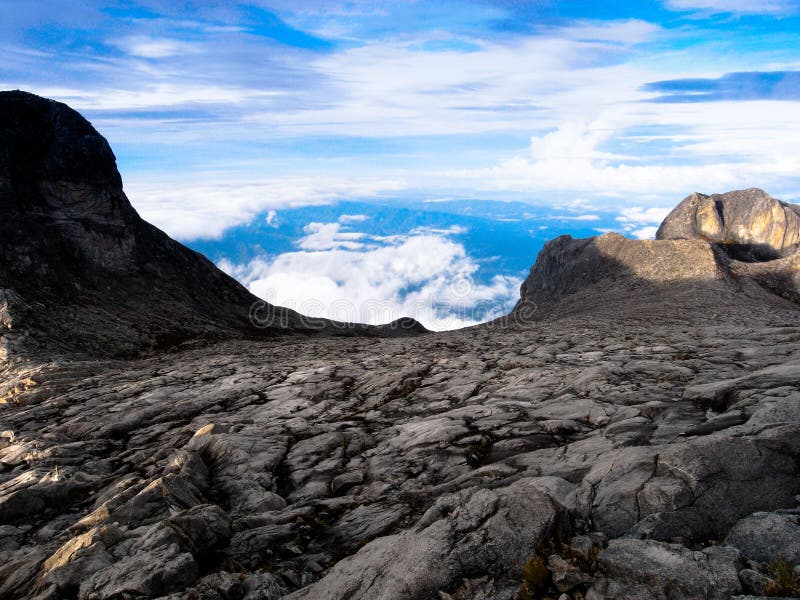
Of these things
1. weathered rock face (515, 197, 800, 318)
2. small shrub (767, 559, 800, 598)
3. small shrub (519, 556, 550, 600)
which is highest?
weathered rock face (515, 197, 800, 318)

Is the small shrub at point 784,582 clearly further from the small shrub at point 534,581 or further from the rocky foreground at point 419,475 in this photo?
the small shrub at point 534,581

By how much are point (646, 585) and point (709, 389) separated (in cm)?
1211

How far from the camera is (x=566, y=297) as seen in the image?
84875 millimetres

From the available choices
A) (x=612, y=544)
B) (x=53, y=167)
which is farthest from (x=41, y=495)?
(x=53, y=167)

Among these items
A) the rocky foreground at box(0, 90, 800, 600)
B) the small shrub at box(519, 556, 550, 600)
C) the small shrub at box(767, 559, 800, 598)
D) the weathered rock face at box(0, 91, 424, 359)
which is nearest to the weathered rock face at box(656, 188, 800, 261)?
the rocky foreground at box(0, 90, 800, 600)

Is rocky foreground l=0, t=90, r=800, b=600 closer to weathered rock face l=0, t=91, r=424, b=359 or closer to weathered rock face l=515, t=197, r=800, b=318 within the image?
weathered rock face l=0, t=91, r=424, b=359

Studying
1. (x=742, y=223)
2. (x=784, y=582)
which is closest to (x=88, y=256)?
(x=784, y=582)

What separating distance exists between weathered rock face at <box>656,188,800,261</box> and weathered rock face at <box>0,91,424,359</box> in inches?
3778

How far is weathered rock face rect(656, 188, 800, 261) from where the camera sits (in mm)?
105438

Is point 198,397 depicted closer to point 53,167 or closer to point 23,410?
point 23,410

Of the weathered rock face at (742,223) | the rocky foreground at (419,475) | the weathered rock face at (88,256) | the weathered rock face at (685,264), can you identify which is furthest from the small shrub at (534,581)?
the weathered rock face at (742,223)

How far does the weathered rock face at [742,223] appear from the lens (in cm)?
10544

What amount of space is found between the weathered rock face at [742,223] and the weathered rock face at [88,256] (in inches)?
3778

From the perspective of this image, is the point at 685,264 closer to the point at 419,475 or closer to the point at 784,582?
the point at 419,475
